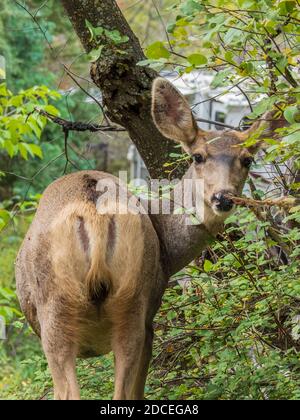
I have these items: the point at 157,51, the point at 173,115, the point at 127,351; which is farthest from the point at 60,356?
the point at 173,115

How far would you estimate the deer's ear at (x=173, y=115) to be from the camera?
22.2 feet

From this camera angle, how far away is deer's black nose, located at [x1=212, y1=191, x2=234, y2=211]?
6195 mm

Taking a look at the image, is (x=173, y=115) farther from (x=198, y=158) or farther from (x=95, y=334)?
(x=95, y=334)

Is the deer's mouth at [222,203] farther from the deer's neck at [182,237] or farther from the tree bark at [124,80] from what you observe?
the tree bark at [124,80]

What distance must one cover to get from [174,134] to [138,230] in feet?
5.30

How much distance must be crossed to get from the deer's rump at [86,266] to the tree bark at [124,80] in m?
1.91

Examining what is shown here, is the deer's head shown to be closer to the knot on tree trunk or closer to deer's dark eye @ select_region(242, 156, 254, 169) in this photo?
deer's dark eye @ select_region(242, 156, 254, 169)

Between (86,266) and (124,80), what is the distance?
105 inches

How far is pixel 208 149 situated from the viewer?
6.67 metres

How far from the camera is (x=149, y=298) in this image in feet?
18.9

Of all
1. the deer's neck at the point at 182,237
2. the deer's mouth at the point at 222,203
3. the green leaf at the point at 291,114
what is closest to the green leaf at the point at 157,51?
the green leaf at the point at 291,114

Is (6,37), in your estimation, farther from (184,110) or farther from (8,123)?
(184,110)
